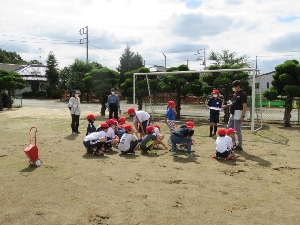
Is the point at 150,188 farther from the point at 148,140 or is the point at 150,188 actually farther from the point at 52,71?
the point at 52,71

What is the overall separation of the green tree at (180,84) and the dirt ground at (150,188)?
6.98 metres

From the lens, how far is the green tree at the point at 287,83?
39.1 feet

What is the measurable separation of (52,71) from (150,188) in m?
44.4

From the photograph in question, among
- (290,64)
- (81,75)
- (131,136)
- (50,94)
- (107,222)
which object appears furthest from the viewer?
(50,94)

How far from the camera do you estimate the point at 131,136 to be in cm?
749

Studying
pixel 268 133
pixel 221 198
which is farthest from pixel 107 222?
pixel 268 133

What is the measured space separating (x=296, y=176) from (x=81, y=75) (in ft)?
113

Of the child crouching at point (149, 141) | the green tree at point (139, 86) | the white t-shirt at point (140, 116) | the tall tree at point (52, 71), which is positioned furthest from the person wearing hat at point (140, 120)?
the tall tree at point (52, 71)

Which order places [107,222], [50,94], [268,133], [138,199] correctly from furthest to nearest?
[50,94], [268,133], [138,199], [107,222]

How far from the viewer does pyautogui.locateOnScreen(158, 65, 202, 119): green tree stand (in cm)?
1499

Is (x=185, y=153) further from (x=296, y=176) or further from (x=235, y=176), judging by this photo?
(x=296, y=176)

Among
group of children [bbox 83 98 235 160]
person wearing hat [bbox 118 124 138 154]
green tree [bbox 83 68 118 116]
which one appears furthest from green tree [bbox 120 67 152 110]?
person wearing hat [bbox 118 124 138 154]

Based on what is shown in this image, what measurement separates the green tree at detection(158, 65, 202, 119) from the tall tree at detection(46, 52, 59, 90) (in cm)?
3418

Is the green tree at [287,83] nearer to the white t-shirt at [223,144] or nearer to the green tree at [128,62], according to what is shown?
the white t-shirt at [223,144]
